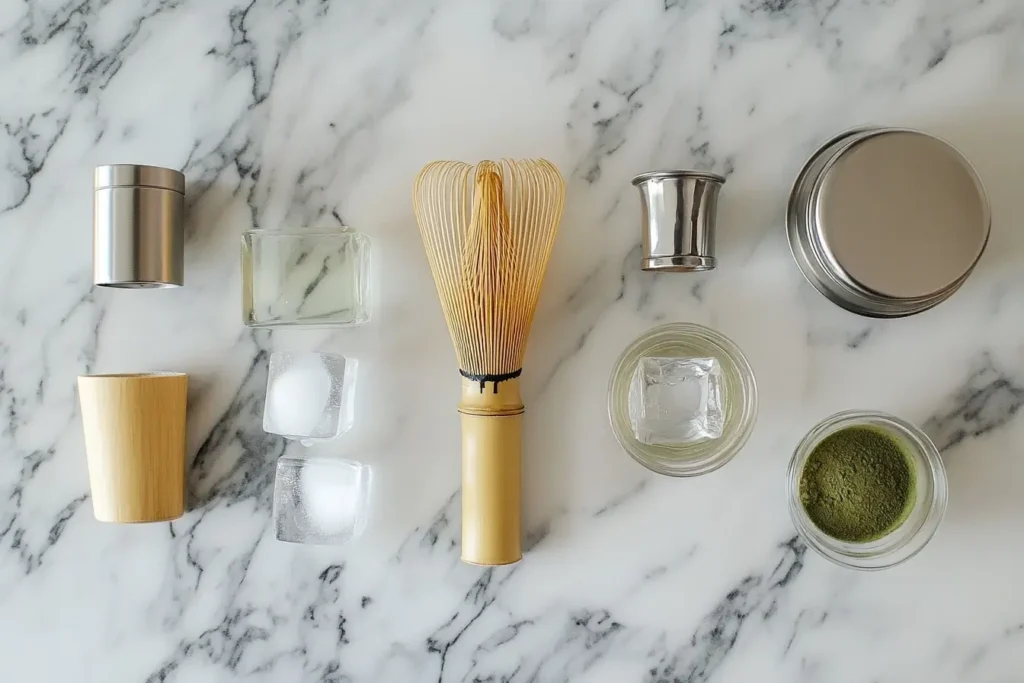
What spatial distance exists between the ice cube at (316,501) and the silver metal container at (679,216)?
0.36 m

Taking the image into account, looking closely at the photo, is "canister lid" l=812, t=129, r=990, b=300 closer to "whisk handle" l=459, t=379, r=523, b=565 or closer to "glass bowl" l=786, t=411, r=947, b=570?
"glass bowl" l=786, t=411, r=947, b=570


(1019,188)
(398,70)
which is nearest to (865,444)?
(1019,188)

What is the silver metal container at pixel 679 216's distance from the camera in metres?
0.64

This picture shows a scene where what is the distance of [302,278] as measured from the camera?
69 cm

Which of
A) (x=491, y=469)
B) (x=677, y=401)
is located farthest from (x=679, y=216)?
(x=491, y=469)

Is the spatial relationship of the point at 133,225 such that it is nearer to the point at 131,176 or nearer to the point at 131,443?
the point at 131,176

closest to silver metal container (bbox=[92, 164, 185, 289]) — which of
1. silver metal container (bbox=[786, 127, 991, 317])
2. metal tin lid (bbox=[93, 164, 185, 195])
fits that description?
metal tin lid (bbox=[93, 164, 185, 195])

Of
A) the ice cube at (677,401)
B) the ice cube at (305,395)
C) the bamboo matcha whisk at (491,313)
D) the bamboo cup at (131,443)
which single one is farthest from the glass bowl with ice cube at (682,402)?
the bamboo cup at (131,443)

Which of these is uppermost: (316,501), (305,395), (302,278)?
(302,278)

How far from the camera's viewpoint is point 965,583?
2.28ft

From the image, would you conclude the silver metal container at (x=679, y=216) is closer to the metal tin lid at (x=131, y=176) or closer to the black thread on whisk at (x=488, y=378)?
the black thread on whisk at (x=488, y=378)

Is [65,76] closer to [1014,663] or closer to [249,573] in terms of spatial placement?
[249,573]

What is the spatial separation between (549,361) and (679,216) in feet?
0.61

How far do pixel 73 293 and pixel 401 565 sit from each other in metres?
0.44
